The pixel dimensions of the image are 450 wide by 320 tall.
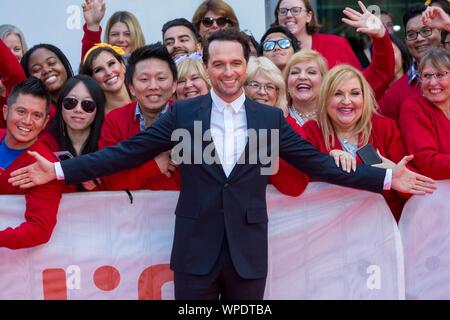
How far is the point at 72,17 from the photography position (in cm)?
809

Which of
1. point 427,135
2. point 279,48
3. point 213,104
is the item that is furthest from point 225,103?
point 279,48

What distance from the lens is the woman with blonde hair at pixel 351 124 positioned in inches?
192

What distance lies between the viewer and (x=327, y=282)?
15.7 ft

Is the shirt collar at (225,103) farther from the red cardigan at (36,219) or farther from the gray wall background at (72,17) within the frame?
the gray wall background at (72,17)

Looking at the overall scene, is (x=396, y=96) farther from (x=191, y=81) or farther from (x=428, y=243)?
(x=191, y=81)

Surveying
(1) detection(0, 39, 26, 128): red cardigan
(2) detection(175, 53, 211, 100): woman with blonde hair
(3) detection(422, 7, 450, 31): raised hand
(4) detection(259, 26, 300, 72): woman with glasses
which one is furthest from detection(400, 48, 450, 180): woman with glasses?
(1) detection(0, 39, 26, 128): red cardigan

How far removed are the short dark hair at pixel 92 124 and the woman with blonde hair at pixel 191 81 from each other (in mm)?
538

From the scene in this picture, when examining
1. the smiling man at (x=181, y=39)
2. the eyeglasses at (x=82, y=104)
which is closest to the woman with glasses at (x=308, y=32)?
the smiling man at (x=181, y=39)

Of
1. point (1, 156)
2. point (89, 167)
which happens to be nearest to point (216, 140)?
point (89, 167)

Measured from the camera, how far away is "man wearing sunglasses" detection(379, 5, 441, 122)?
18.0 feet

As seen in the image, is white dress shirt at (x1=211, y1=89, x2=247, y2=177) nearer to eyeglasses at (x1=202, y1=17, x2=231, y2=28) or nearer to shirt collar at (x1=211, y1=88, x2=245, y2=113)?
shirt collar at (x1=211, y1=88, x2=245, y2=113)

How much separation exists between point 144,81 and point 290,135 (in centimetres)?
112

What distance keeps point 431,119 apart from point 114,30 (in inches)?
113

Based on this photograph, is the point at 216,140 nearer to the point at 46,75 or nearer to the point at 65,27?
the point at 46,75
